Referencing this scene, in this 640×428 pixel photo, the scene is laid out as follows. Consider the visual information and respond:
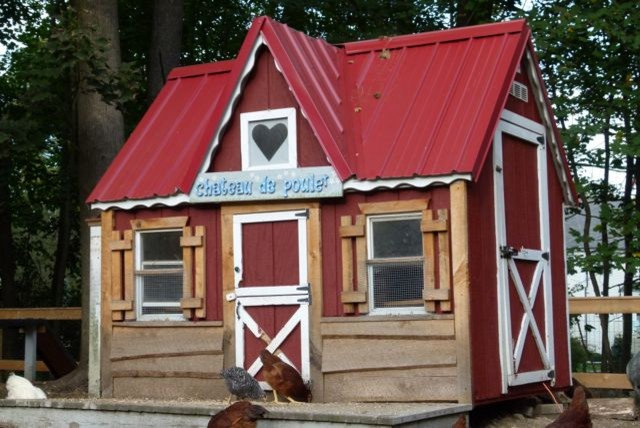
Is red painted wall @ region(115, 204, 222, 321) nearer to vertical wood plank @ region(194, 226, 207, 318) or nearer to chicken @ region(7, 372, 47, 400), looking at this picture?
vertical wood plank @ region(194, 226, 207, 318)

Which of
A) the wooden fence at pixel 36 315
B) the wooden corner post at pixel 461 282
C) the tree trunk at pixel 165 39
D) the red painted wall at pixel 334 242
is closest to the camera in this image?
the wooden corner post at pixel 461 282

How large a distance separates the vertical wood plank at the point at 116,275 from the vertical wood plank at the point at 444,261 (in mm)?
3853

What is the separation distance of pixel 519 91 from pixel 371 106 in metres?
1.67

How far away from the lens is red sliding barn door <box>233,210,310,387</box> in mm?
11703

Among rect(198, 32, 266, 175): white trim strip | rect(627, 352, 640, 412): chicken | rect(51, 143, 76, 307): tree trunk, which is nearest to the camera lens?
rect(627, 352, 640, 412): chicken

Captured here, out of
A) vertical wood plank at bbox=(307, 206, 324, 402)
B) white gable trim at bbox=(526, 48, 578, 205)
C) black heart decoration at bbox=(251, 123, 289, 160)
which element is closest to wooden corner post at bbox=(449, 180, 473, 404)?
vertical wood plank at bbox=(307, 206, 324, 402)

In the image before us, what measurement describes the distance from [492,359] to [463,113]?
95.4 inches

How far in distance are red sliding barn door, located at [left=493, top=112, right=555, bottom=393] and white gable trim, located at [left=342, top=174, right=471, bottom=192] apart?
1.00m

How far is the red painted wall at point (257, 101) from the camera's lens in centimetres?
1201

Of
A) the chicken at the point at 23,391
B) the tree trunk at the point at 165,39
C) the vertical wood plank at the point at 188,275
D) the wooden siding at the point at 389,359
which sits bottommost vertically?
the chicken at the point at 23,391

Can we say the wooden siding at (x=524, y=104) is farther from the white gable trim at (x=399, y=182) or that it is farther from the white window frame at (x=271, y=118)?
the white window frame at (x=271, y=118)

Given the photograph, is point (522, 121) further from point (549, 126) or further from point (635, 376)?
point (635, 376)

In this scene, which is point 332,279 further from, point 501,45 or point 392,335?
point 501,45

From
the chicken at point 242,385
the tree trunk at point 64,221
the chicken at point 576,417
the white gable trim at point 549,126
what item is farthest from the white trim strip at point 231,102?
the tree trunk at point 64,221
